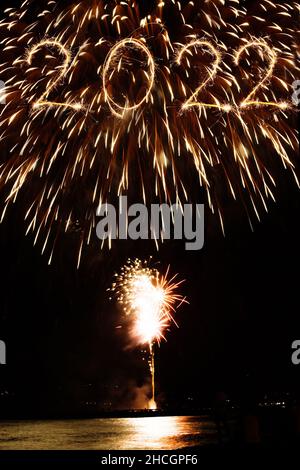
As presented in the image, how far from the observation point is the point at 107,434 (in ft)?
55.4

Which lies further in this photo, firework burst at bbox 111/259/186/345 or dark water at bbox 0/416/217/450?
firework burst at bbox 111/259/186/345

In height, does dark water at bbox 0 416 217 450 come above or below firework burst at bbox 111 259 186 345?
below

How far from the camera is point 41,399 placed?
97.9ft

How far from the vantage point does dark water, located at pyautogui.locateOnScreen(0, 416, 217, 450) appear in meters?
14.3

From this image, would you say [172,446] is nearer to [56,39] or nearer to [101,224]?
[101,224]

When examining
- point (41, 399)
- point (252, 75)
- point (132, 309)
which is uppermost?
point (252, 75)

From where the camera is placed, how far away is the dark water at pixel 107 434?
46.8 ft

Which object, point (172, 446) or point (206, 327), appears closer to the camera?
point (172, 446)

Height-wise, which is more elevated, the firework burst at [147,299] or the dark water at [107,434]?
the firework burst at [147,299]

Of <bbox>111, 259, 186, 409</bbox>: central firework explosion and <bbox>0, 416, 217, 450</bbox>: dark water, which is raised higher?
<bbox>111, 259, 186, 409</bbox>: central firework explosion

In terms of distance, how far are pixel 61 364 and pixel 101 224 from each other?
63.4 feet
